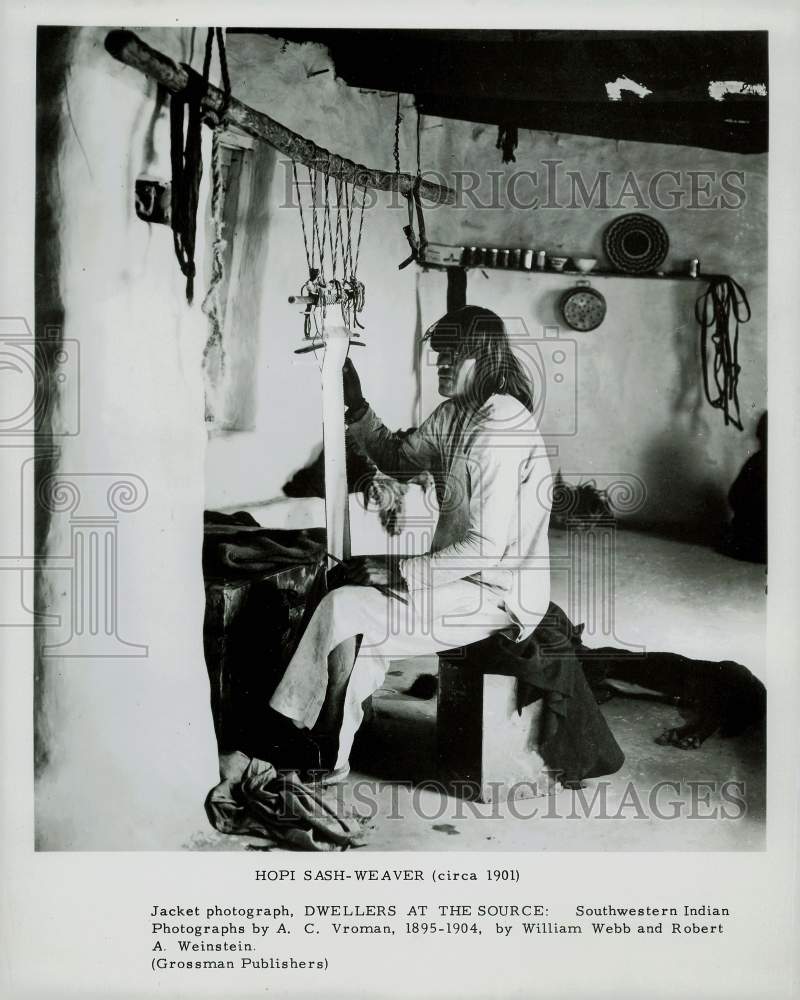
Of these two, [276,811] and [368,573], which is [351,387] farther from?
[276,811]

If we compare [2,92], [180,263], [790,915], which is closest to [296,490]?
[180,263]

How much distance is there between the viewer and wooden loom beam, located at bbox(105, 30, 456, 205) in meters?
2.21

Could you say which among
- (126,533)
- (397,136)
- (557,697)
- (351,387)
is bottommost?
(557,697)

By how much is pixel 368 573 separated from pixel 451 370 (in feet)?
2.00

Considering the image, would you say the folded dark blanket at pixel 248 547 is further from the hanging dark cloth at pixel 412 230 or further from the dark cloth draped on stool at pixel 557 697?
the hanging dark cloth at pixel 412 230

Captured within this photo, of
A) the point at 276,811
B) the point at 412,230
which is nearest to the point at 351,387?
the point at 412,230

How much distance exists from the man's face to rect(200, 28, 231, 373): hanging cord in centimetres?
60

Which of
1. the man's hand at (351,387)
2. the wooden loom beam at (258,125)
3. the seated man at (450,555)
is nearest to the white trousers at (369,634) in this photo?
the seated man at (450,555)

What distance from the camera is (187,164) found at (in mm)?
2246

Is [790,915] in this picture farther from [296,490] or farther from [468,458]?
[296,490]

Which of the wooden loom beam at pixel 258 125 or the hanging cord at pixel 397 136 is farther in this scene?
the hanging cord at pixel 397 136

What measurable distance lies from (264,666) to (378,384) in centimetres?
84

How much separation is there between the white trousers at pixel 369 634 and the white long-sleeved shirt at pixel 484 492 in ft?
0.19

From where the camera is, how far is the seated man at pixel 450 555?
2291 millimetres
